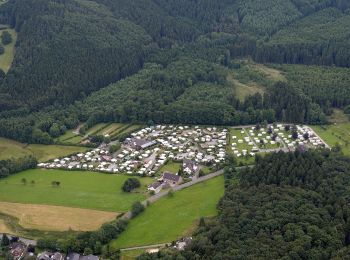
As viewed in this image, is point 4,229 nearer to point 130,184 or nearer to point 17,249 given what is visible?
point 17,249

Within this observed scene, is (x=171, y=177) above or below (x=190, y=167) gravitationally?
below

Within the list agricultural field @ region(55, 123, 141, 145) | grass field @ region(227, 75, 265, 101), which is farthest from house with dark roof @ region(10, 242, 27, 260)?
grass field @ region(227, 75, 265, 101)

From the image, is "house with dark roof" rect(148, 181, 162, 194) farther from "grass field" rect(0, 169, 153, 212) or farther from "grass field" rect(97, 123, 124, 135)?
"grass field" rect(97, 123, 124, 135)

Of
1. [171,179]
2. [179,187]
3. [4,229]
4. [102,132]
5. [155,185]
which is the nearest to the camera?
[4,229]

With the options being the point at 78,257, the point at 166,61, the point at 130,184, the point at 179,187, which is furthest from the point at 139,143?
the point at 166,61

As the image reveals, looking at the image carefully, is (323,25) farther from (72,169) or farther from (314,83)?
(72,169)

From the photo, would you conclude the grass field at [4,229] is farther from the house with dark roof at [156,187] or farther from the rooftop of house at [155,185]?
the rooftop of house at [155,185]

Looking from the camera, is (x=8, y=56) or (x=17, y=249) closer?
(x=17, y=249)
